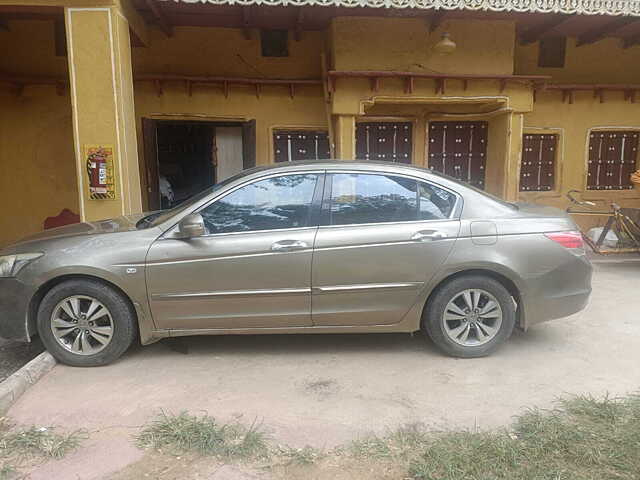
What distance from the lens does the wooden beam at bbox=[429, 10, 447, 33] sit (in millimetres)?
6973

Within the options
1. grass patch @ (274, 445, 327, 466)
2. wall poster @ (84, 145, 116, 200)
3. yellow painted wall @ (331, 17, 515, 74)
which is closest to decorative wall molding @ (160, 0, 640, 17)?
yellow painted wall @ (331, 17, 515, 74)

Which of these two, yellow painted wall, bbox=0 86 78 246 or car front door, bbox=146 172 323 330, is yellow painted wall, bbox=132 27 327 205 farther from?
car front door, bbox=146 172 323 330

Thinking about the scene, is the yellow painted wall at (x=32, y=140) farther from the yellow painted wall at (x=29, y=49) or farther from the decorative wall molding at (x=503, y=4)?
the decorative wall molding at (x=503, y=4)

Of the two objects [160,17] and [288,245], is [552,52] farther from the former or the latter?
[288,245]

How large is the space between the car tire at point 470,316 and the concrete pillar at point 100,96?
385cm

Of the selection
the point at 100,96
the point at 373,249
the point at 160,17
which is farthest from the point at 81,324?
the point at 160,17

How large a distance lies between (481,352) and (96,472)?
2897 millimetres

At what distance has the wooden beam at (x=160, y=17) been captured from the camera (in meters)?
6.42

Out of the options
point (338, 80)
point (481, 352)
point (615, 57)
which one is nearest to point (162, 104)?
point (338, 80)

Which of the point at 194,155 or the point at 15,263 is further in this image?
the point at 194,155

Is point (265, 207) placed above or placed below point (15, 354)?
above

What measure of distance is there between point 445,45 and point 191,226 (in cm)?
520

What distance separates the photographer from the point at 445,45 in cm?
707

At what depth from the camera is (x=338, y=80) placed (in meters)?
7.18
